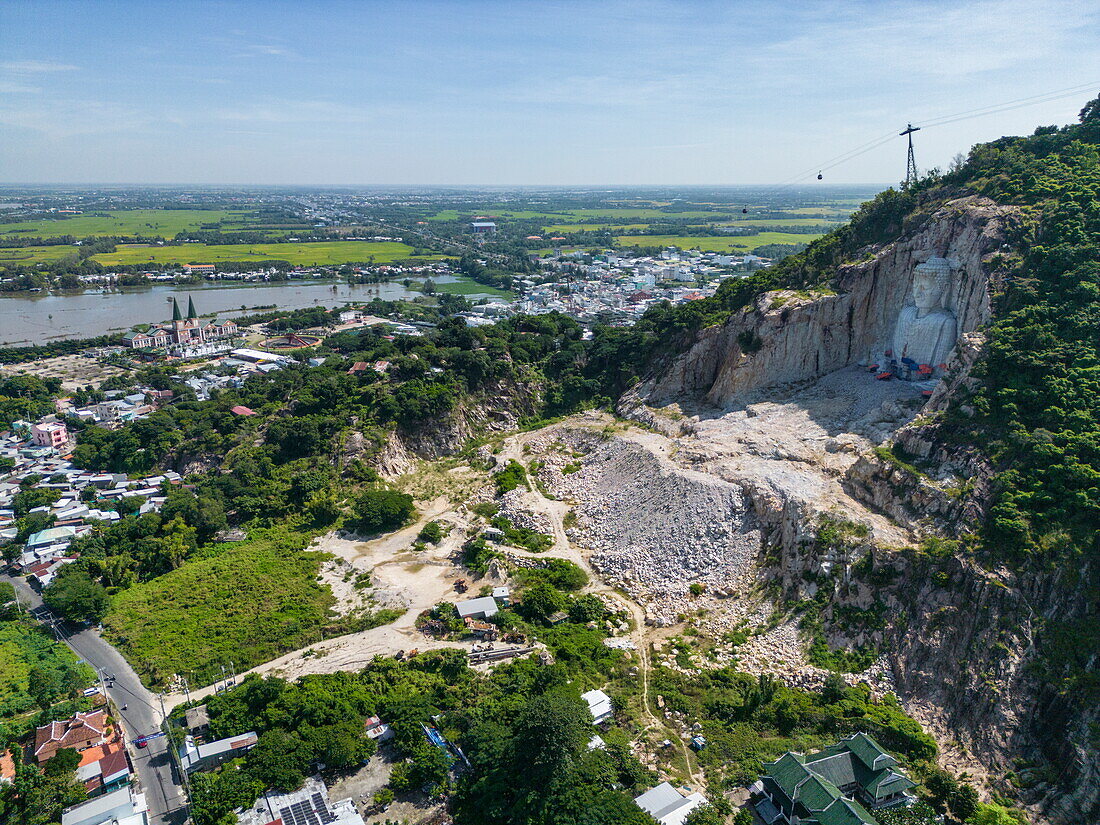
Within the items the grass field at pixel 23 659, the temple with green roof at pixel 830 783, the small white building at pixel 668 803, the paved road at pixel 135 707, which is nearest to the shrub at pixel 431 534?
the paved road at pixel 135 707

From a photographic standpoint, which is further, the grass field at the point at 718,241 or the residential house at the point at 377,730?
the grass field at the point at 718,241

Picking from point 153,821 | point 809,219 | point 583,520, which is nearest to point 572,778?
point 153,821

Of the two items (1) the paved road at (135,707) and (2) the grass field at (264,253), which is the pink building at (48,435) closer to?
(1) the paved road at (135,707)

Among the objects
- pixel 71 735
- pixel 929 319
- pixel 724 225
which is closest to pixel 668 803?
pixel 71 735

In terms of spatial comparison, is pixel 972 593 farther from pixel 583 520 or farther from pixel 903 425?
pixel 583 520

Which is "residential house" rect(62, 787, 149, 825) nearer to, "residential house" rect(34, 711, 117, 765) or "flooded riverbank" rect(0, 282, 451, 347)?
"residential house" rect(34, 711, 117, 765)

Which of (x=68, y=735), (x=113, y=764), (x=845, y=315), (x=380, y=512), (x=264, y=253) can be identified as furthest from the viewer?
(x=264, y=253)

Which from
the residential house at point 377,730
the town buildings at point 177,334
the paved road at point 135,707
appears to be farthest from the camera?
the town buildings at point 177,334

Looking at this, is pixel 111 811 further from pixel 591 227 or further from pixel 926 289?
pixel 591 227
